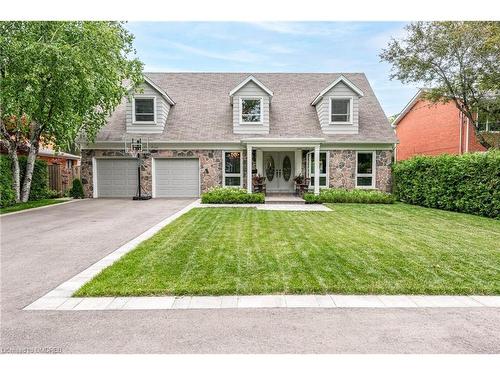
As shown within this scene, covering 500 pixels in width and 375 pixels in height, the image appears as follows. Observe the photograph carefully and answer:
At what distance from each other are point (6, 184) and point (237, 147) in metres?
9.75

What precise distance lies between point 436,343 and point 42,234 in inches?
326

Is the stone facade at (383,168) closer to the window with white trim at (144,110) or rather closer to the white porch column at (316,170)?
the white porch column at (316,170)

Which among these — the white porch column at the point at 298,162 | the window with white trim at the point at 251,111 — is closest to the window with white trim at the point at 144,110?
the window with white trim at the point at 251,111

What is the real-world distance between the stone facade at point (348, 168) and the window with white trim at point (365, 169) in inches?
7.6

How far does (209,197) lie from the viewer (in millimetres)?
14633

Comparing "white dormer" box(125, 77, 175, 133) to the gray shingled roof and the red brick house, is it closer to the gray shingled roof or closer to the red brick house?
the gray shingled roof

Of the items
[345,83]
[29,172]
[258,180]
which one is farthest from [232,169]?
[29,172]

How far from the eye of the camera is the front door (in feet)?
60.1

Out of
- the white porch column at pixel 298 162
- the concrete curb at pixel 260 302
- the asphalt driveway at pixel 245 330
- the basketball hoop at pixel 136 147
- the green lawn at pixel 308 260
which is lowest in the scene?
the asphalt driveway at pixel 245 330

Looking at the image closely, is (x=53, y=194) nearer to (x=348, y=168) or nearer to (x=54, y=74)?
(x=54, y=74)

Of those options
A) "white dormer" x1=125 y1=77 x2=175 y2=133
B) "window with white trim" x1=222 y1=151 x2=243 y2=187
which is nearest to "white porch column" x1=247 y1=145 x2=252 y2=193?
"window with white trim" x1=222 y1=151 x2=243 y2=187

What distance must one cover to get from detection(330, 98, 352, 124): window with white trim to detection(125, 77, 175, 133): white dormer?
8.65 m

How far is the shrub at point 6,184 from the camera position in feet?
42.7
